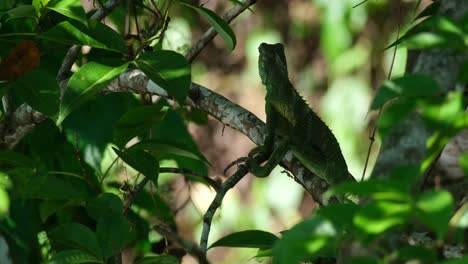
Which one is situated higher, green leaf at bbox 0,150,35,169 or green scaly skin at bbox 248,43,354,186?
green scaly skin at bbox 248,43,354,186

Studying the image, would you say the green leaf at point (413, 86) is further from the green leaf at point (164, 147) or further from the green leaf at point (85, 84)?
the green leaf at point (164, 147)

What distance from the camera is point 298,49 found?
192 inches

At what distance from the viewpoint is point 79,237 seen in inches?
75.7

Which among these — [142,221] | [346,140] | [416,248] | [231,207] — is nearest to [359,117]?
[346,140]

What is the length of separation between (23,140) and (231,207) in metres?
2.21

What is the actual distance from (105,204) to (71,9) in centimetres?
46

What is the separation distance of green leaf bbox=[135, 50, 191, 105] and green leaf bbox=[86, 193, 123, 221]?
1.22 feet

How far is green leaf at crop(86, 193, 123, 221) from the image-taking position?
6.48ft

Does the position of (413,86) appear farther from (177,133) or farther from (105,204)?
(177,133)

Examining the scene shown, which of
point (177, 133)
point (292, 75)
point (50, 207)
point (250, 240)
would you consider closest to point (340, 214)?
point (250, 240)

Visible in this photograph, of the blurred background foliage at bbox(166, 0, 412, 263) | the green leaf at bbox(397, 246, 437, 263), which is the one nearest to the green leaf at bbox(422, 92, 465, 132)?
the green leaf at bbox(397, 246, 437, 263)

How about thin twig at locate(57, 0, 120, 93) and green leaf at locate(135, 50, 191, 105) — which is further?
thin twig at locate(57, 0, 120, 93)

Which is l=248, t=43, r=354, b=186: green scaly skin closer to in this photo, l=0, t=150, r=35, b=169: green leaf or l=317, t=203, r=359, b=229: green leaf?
l=0, t=150, r=35, b=169: green leaf

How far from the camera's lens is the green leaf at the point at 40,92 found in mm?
1961
